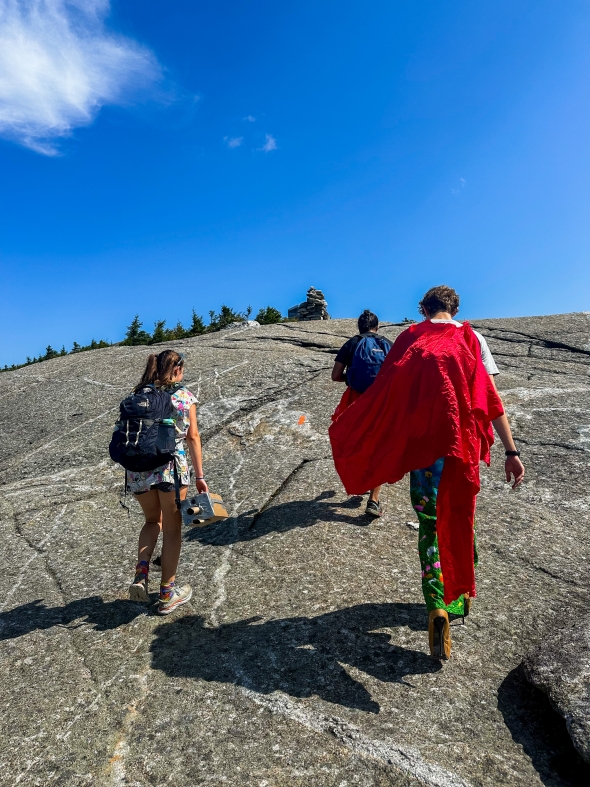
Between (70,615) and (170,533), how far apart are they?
1.20 meters

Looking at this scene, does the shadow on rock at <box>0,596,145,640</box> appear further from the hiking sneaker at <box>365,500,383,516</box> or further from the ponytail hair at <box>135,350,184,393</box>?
the hiking sneaker at <box>365,500,383,516</box>

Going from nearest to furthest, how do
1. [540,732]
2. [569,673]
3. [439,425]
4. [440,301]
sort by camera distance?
[540,732] < [569,673] < [439,425] < [440,301]

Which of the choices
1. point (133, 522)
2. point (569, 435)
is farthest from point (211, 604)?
point (569, 435)

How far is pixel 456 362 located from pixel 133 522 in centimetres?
481

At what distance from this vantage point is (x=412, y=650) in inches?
144

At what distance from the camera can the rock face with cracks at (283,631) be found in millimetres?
2846

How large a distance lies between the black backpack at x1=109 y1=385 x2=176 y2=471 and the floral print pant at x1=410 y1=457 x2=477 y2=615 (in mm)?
1980

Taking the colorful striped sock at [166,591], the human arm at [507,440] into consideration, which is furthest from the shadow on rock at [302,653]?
the human arm at [507,440]

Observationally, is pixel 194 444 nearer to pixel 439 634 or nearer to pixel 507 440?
pixel 439 634

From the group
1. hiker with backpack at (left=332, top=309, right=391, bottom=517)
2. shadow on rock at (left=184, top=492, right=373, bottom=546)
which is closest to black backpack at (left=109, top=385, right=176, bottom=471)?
shadow on rock at (left=184, top=492, right=373, bottom=546)

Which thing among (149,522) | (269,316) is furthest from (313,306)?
(149,522)

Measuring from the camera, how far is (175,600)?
4426 mm

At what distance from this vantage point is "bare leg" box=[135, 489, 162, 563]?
14.2ft

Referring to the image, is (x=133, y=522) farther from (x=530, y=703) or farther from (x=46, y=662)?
(x=530, y=703)
